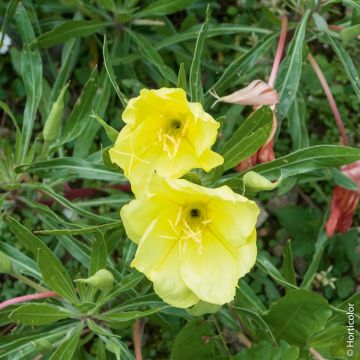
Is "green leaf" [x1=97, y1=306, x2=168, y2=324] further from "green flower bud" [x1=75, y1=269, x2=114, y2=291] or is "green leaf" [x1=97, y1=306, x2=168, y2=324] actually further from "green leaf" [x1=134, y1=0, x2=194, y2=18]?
"green leaf" [x1=134, y1=0, x2=194, y2=18]

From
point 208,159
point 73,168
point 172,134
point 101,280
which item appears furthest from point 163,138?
point 73,168

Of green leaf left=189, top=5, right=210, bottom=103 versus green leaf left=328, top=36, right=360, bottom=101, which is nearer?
green leaf left=189, top=5, right=210, bottom=103

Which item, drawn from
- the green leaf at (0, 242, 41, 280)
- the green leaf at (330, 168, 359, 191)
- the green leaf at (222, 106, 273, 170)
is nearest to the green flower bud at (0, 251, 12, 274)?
the green leaf at (0, 242, 41, 280)

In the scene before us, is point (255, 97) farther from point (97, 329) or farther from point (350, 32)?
point (97, 329)

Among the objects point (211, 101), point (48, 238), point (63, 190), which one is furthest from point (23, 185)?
point (211, 101)

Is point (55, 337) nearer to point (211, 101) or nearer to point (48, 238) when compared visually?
point (48, 238)

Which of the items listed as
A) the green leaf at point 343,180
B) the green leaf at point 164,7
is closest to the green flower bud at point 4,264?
the green leaf at point 343,180
